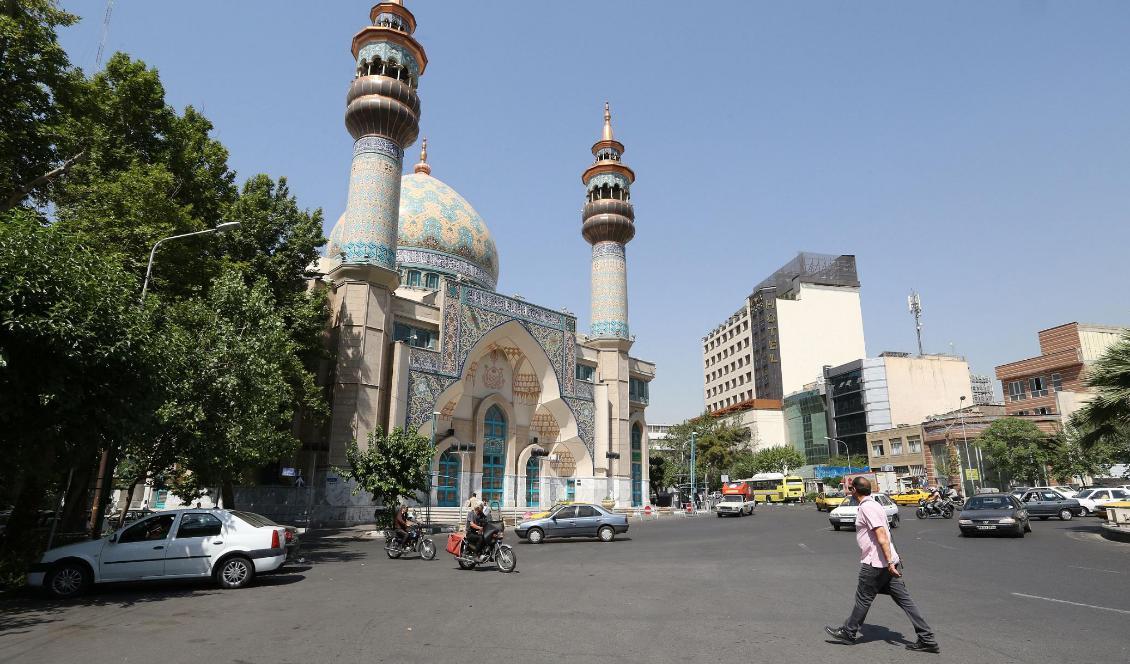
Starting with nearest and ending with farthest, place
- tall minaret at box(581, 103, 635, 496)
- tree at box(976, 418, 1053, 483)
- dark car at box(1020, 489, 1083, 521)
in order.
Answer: dark car at box(1020, 489, 1083, 521) → tall minaret at box(581, 103, 635, 496) → tree at box(976, 418, 1053, 483)

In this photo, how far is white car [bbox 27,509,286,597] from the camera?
364 inches

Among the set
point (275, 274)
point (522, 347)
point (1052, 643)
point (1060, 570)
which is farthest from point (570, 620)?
point (522, 347)

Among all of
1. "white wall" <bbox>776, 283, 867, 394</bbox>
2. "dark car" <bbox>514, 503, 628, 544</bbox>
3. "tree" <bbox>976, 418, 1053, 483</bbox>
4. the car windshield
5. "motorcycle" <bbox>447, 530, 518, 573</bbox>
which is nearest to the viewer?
"motorcycle" <bbox>447, 530, 518, 573</bbox>

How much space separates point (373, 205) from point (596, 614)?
23.4 meters

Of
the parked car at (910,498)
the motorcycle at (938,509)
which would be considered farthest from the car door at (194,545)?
the parked car at (910,498)

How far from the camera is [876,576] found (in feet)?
18.8

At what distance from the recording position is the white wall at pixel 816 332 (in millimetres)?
74838

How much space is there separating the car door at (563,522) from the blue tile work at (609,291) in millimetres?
Result: 19115

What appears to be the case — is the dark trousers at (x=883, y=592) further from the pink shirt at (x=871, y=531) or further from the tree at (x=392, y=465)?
the tree at (x=392, y=465)

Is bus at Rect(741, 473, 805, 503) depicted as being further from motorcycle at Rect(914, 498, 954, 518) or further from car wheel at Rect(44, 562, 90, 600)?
car wheel at Rect(44, 562, 90, 600)

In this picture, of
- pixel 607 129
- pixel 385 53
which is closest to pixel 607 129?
pixel 607 129

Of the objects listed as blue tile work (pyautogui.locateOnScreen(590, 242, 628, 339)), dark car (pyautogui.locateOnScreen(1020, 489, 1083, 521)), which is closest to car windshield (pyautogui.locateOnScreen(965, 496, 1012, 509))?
dark car (pyautogui.locateOnScreen(1020, 489, 1083, 521))

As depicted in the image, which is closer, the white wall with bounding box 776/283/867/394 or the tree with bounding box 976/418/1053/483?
the tree with bounding box 976/418/1053/483

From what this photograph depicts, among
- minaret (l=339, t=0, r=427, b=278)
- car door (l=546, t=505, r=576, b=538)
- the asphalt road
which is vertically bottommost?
the asphalt road
